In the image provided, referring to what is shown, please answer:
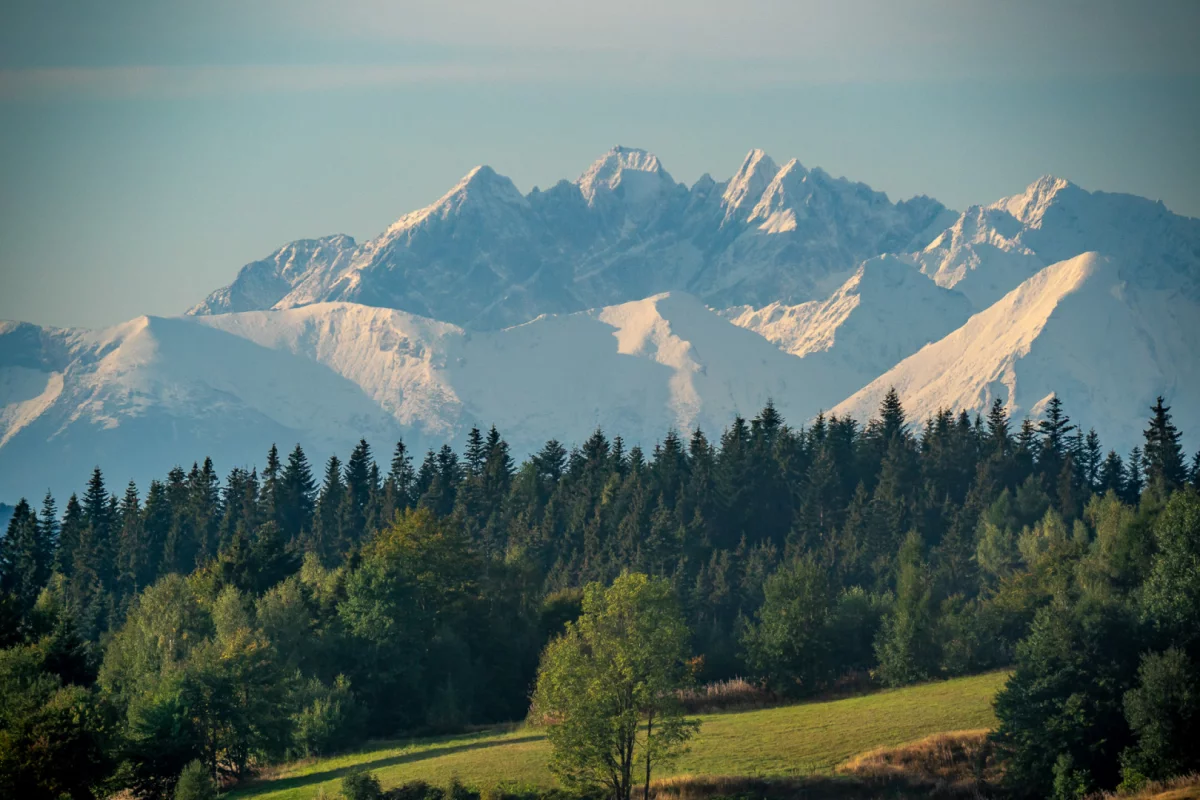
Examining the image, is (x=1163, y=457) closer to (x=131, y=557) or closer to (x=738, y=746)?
(x=738, y=746)

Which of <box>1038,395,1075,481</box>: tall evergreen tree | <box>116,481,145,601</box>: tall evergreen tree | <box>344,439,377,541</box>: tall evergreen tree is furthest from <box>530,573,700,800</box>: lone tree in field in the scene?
<box>344,439,377,541</box>: tall evergreen tree

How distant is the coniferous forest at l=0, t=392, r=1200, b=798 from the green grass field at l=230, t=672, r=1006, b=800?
4549 millimetres

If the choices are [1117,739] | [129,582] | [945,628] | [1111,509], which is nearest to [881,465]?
[1111,509]

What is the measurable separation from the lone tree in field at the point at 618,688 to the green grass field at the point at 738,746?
14.2ft

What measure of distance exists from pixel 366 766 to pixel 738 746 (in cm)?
2039

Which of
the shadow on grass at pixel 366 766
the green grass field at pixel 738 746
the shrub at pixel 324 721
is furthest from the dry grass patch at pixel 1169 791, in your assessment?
the shrub at pixel 324 721

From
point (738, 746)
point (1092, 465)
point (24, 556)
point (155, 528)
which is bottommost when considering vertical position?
point (738, 746)

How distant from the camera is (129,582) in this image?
17088cm

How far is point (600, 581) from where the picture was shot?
415 ft

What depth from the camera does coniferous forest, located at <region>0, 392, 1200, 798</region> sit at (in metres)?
76.2

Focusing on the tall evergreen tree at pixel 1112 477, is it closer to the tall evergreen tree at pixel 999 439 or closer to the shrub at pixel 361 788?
the tall evergreen tree at pixel 999 439

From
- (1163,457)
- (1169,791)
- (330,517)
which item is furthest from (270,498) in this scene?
(1169,791)

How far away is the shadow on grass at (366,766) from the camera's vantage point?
83125 millimetres

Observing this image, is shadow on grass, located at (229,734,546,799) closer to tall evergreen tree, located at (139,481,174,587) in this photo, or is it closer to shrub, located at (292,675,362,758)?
shrub, located at (292,675,362,758)
